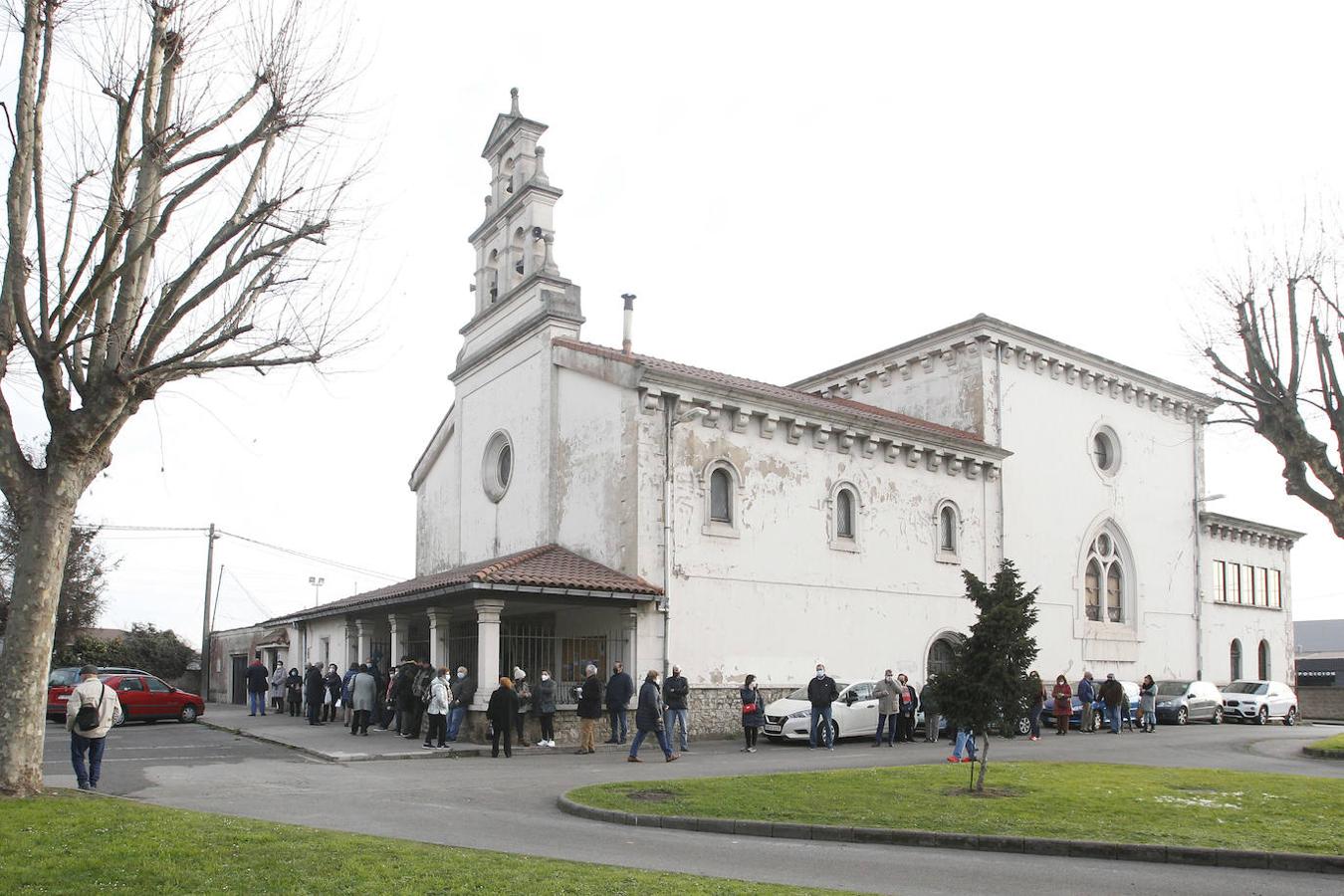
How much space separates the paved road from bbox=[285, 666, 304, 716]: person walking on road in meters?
6.37

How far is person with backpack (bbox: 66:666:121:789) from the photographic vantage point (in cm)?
1325

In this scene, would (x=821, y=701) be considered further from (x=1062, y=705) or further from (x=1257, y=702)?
(x=1257, y=702)

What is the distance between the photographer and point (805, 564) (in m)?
25.7

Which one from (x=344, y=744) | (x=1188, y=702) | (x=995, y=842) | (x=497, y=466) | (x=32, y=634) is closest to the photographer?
(x=995, y=842)

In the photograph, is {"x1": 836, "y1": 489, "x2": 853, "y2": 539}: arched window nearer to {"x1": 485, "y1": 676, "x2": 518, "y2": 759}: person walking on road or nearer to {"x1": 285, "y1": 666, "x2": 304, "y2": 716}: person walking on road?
{"x1": 485, "y1": 676, "x2": 518, "y2": 759}: person walking on road

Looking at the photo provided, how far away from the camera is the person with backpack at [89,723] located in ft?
43.5

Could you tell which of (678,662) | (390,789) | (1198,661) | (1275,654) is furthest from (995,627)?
(1275,654)

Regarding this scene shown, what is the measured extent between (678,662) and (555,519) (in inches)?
175

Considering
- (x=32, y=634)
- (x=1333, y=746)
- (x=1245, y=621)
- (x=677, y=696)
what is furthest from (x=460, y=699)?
(x=1245, y=621)

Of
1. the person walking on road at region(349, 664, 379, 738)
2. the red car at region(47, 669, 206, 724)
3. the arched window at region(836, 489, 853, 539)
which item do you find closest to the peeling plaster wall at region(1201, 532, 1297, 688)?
the arched window at region(836, 489, 853, 539)

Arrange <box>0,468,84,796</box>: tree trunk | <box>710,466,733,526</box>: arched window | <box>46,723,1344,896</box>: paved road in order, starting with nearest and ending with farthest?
<box>46,723,1344,896</box>: paved road < <box>0,468,84,796</box>: tree trunk < <box>710,466,733,526</box>: arched window

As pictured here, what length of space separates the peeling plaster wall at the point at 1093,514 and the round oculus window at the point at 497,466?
1310cm

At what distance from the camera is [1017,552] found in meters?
30.7

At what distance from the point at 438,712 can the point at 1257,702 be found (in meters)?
24.8
